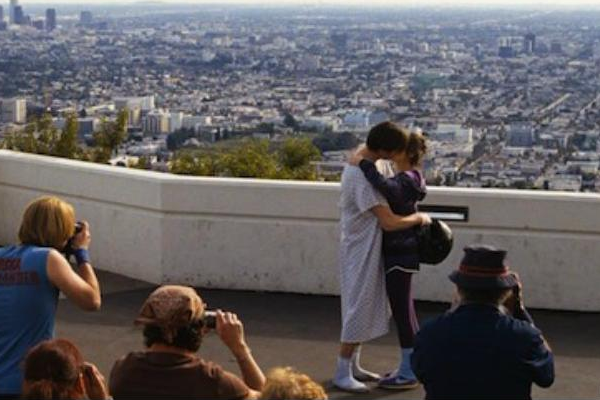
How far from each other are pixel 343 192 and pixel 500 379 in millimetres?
2523

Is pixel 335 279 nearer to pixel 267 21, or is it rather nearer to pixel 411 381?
pixel 411 381

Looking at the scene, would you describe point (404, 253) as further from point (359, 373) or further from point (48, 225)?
point (48, 225)

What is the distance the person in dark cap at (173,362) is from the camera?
5.68 meters

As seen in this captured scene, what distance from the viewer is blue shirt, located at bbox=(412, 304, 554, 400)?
5.77 meters

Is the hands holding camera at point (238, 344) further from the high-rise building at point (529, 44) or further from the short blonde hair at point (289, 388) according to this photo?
the high-rise building at point (529, 44)

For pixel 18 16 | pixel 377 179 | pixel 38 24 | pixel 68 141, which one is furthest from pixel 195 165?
pixel 38 24

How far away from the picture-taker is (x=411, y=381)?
26.8ft

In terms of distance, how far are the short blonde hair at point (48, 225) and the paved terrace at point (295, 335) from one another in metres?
1.97

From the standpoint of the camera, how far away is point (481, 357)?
18.9 ft

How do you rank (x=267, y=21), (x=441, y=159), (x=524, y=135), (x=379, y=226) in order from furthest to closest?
1. (x=267, y=21)
2. (x=524, y=135)
3. (x=441, y=159)
4. (x=379, y=226)

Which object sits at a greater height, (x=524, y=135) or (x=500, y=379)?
(x=500, y=379)

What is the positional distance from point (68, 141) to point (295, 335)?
22.7 ft

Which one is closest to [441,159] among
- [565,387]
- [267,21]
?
[565,387]

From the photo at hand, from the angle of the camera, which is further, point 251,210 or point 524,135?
point 524,135
